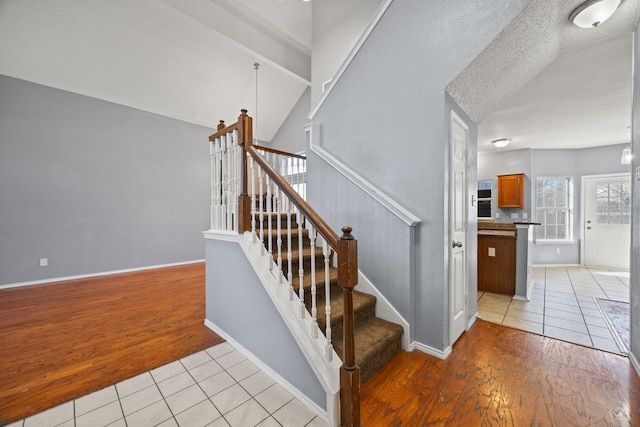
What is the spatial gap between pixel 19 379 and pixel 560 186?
9100 millimetres

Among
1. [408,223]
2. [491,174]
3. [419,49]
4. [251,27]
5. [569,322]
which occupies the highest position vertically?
[251,27]

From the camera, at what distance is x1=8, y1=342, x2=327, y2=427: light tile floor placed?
4.72 feet

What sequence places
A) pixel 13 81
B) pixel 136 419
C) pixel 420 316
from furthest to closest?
pixel 13 81 < pixel 420 316 < pixel 136 419

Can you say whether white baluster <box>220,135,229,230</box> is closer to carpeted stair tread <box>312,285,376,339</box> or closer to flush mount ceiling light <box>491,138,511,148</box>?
carpeted stair tread <box>312,285,376,339</box>

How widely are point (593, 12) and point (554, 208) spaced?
572cm

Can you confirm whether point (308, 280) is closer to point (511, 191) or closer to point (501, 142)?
point (501, 142)

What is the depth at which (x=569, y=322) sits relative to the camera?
108 inches

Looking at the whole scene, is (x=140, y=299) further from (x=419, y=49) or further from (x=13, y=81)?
(x=419, y=49)

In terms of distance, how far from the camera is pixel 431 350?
2098 millimetres

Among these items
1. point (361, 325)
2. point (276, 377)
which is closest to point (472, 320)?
point (361, 325)

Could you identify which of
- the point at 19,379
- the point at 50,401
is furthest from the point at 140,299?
the point at 50,401

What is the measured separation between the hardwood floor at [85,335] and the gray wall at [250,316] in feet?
1.15

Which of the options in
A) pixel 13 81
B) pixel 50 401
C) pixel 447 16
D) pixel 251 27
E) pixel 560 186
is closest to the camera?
pixel 50 401

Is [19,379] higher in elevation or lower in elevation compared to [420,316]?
lower
